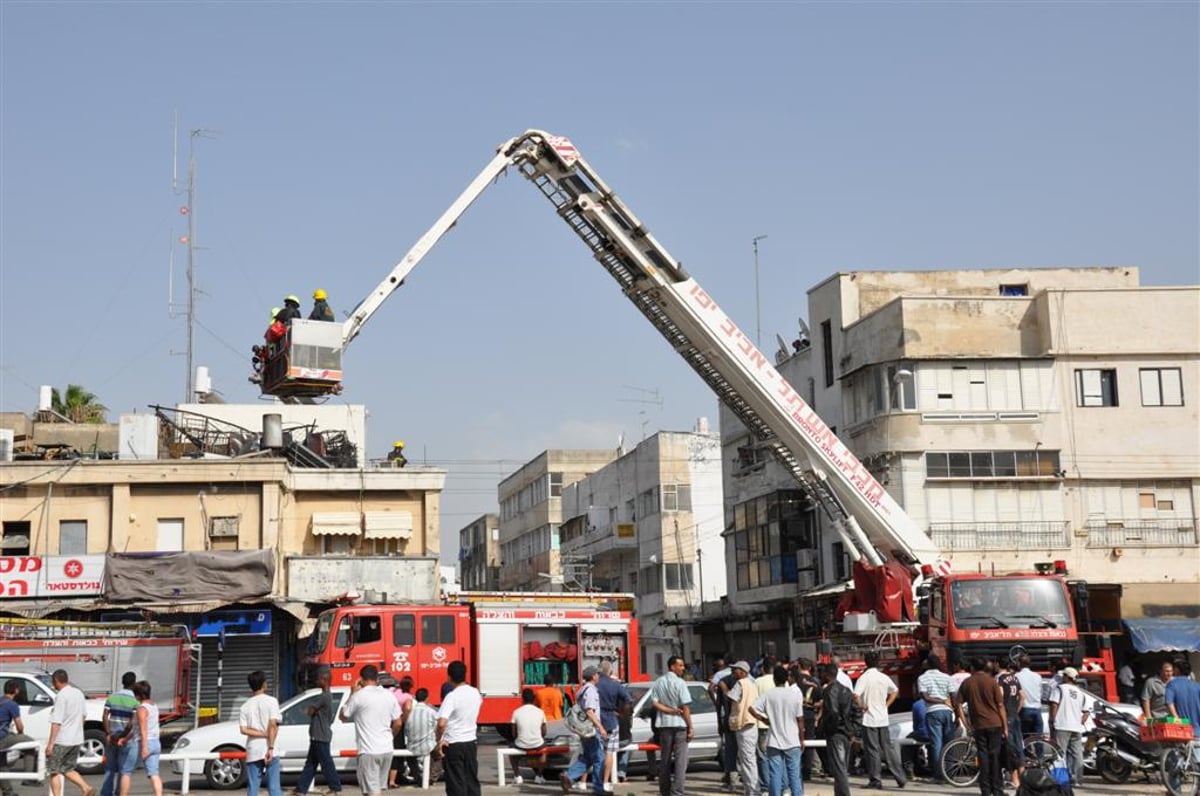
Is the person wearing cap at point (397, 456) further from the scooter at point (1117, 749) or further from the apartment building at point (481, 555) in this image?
the apartment building at point (481, 555)

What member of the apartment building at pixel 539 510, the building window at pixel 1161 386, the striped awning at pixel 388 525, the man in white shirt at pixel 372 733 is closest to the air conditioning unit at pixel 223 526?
the striped awning at pixel 388 525

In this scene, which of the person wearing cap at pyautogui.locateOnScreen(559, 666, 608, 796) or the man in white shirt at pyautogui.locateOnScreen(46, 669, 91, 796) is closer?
the man in white shirt at pyautogui.locateOnScreen(46, 669, 91, 796)

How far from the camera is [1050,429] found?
3831 centimetres

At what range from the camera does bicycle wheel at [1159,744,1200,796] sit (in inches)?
658

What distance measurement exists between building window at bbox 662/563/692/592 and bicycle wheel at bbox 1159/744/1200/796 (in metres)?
43.7

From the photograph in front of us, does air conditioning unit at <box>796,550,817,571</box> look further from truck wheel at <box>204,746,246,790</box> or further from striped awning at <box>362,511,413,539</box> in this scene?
truck wheel at <box>204,746,246,790</box>

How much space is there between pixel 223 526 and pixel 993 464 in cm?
1994

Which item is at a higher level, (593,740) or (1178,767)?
(593,740)

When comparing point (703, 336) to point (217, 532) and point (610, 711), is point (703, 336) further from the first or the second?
point (217, 532)

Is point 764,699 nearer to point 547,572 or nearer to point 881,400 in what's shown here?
point 881,400

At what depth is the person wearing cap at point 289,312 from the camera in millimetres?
28731

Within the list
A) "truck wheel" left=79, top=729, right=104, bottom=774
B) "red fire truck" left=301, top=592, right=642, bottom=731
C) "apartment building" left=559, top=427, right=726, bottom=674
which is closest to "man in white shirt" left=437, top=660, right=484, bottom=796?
"red fire truck" left=301, top=592, right=642, bottom=731

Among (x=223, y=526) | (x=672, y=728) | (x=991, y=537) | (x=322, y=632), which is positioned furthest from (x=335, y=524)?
(x=672, y=728)

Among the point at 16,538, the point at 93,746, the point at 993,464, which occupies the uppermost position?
the point at 993,464
